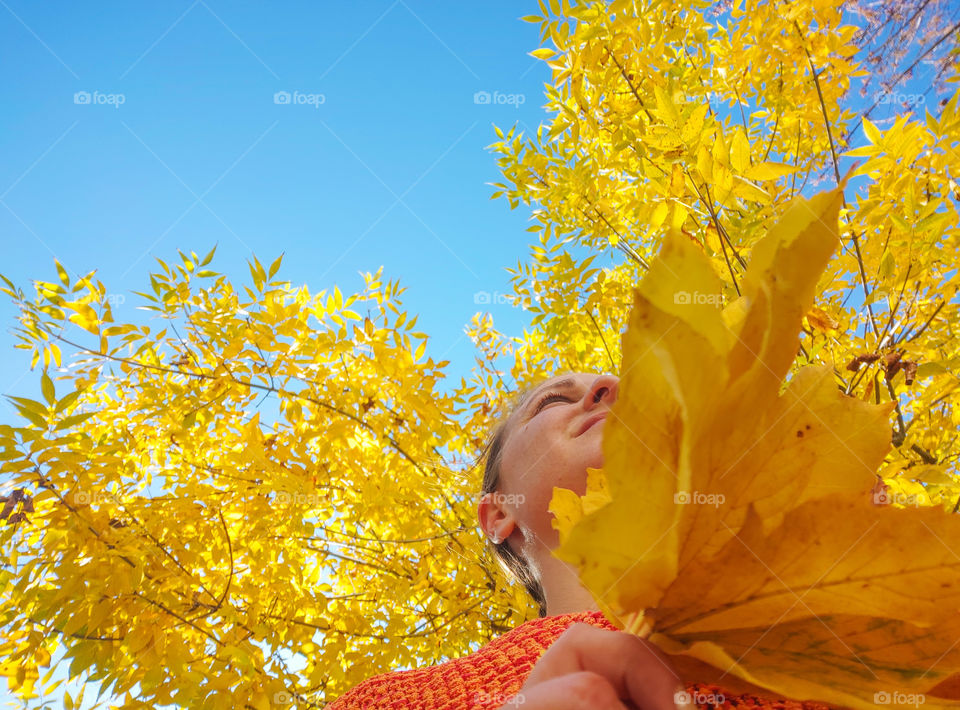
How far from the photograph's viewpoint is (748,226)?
1482 mm

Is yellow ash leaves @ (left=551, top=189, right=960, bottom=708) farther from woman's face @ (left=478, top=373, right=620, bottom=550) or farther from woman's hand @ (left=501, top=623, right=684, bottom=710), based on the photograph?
woman's face @ (left=478, top=373, right=620, bottom=550)

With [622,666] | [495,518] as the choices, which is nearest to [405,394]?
[495,518]

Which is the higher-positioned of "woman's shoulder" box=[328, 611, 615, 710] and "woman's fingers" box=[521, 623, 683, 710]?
"woman's fingers" box=[521, 623, 683, 710]

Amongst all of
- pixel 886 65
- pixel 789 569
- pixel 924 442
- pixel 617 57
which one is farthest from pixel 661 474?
pixel 886 65

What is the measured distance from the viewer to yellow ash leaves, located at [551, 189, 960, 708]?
13.5 inches

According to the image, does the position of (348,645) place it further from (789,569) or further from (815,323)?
(789,569)

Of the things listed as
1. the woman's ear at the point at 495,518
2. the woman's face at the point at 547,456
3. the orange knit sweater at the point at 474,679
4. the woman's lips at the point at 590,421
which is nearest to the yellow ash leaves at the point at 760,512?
the orange knit sweater at the point at 474,679

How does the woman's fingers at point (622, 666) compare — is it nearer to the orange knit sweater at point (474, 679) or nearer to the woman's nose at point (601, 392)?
the orange knit sweater at point (474, 679)

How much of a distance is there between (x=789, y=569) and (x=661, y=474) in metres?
0.16

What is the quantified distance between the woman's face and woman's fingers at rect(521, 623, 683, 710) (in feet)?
2.79

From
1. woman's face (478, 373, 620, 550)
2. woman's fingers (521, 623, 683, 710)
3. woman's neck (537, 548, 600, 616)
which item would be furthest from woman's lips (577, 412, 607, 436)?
woman's fingers (521, 623, 683, 710)

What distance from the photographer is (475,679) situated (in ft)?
3.28

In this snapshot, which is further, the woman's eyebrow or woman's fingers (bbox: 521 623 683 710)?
the woman's eyebrow

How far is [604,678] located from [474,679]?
656mm
